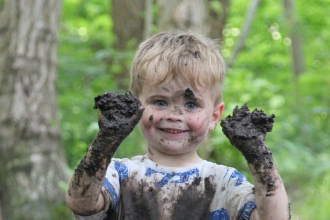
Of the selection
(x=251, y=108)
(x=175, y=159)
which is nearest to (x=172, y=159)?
(x=175, y=159)

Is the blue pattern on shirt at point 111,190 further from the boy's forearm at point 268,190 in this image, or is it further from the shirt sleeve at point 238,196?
the boy's forearm at point 268,190

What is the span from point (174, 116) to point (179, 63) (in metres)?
0.24

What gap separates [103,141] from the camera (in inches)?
93.4

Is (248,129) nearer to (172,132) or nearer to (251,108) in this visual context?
(172,132)

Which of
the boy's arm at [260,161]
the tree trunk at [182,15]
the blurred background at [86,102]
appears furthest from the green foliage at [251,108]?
the boy's arm at [260,161]

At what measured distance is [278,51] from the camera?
17984 mm

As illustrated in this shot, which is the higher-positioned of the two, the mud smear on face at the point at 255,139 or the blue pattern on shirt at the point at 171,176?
the mud smear on face at the point at 255,139

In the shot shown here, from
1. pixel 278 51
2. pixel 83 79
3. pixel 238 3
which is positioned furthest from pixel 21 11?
pixel 278 51

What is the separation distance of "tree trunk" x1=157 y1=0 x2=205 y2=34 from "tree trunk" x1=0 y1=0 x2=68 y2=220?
125 cm

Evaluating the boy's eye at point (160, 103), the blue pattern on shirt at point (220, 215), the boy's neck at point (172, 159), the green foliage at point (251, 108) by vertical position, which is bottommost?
the green foliage at point (251, 108)

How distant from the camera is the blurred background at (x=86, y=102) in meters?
6.31

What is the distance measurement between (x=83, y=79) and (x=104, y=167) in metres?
7.00

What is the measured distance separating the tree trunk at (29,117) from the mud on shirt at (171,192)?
366 centimetres

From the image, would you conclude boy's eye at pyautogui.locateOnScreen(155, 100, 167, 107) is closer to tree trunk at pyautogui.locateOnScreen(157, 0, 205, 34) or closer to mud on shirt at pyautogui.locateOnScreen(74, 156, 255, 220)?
mud on shirt at pyautogui.locateOnScreen(74, 156, 255, 220)
